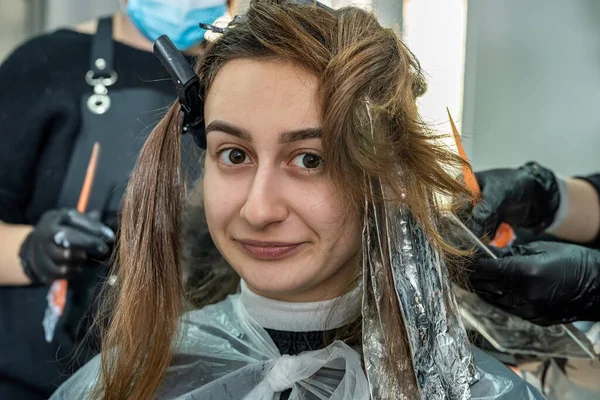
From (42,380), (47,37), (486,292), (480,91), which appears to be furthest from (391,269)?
(47,37)

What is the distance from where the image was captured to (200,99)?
1.04 metres

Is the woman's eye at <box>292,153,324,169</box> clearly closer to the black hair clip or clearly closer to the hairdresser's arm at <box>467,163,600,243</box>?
the black hair clip

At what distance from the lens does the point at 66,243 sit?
142cm

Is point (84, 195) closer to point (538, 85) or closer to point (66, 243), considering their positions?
point (66, 243)

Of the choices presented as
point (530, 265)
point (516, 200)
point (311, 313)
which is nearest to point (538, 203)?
point (516, 200)

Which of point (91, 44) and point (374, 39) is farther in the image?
point (91, 44)

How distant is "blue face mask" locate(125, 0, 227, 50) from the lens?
1.48 m

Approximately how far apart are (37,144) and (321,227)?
0.89 metres

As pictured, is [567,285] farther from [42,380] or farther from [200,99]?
[42,380]

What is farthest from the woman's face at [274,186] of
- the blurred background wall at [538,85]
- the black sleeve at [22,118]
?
the black sleeve at [22,118]

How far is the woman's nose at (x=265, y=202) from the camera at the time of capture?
2.95ft

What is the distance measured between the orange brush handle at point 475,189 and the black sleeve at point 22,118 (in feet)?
3.09

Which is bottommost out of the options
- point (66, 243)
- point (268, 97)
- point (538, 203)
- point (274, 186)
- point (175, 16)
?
point (66, 243)

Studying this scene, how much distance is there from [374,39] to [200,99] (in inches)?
10.5
